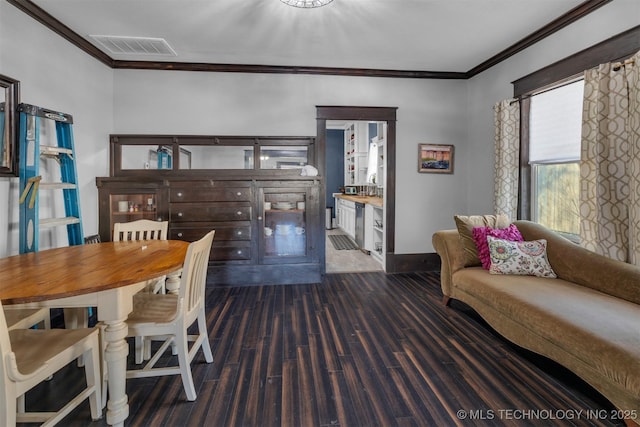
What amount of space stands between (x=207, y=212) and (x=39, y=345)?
2.34 metres

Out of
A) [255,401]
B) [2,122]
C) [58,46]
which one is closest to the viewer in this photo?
[255,401]

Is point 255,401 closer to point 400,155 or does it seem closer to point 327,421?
point 327,421

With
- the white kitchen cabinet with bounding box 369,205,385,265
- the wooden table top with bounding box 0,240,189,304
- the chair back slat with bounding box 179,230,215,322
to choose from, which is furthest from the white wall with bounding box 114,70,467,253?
the chair back slat with bounding box 179,230,215,322

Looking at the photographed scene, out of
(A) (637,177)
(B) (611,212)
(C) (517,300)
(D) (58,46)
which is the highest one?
(D) (58,46)

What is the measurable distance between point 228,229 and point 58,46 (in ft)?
7.82

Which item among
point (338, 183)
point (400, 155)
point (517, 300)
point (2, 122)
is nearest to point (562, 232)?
point (517, 300)

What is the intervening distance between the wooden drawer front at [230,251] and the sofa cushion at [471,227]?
7.79ft

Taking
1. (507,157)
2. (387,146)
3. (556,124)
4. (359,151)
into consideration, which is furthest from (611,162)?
(359,151)

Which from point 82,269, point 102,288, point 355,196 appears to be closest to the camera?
point 102,288

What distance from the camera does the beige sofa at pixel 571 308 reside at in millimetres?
1531

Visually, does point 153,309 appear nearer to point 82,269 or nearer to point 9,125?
point 82,269

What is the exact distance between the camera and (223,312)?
3018 mm

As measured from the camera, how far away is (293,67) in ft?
13.0

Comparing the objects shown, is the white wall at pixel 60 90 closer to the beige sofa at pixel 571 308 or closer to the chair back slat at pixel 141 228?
the chair back slat at pixel 141 228
